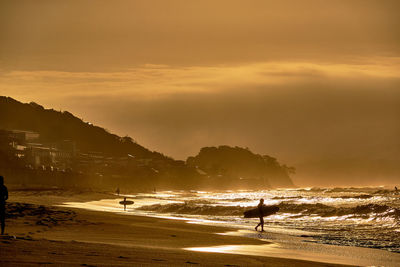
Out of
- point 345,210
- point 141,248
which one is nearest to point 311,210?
point 345,210

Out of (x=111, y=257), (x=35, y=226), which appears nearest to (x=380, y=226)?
(x=35, y=226)

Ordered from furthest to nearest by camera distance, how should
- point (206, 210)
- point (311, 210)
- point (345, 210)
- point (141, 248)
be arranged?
point (206, 210)
point (311, 210)
point (345, 210)
point (141, 248)

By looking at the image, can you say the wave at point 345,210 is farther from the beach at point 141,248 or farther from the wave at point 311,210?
the beach at point 141,248

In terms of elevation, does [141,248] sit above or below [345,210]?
below

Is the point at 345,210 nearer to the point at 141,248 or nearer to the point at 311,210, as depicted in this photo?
the point at 311,210

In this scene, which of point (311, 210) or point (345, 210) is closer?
point (345, 210)

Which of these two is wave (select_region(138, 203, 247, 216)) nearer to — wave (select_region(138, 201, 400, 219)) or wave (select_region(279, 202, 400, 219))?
wave (select_region(138, 201, 400, 219))

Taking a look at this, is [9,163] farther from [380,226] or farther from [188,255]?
[188,255]

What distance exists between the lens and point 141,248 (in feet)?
64.0

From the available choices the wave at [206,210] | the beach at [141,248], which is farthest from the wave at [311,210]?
the beach at [141,248]

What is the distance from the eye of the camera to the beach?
48.6 feet

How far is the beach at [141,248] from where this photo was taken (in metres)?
14.8

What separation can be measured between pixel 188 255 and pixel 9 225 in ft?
30.7

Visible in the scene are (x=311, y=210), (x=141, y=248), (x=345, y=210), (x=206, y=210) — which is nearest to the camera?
(x=141, y=248)
